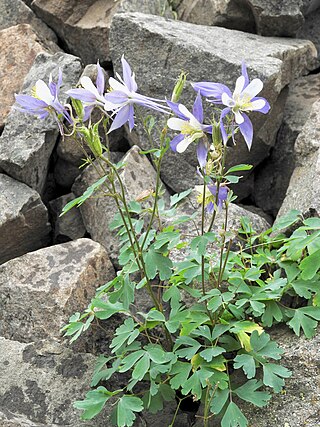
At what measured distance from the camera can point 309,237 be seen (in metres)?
2.08

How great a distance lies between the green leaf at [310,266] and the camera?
2041mm

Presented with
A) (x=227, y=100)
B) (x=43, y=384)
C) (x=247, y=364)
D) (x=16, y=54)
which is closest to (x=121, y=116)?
(x=227, y=100)

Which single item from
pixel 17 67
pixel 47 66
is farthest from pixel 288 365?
pixel 17 67

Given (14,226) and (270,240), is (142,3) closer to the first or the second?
(14,226)

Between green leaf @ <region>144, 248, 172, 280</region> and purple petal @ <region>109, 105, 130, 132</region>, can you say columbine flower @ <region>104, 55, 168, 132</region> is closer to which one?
purple petal @ <region>109, 105, 130, 132</region>

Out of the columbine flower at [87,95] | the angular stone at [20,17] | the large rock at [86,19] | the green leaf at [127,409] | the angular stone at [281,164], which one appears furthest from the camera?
the angular stone at [20,17]

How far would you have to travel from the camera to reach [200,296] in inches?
83.4

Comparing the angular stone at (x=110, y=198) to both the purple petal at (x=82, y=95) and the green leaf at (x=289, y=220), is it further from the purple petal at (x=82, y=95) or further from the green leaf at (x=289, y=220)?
the purple petal at (x=82, y=95)

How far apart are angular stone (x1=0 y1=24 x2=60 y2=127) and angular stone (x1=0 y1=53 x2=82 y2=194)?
11.1 inches

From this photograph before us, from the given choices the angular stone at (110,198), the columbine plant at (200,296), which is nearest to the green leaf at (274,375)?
the columbine plant at (200,296)

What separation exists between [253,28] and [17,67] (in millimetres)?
1087

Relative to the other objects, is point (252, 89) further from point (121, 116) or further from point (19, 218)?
point (19, 218)

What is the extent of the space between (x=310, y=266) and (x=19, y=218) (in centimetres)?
122

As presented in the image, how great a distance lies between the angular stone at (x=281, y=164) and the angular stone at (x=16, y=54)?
1096 mm
